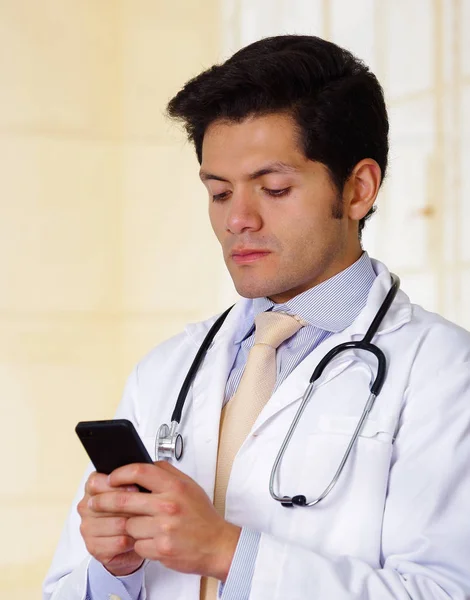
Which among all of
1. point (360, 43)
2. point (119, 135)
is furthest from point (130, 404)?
point (360, 43)

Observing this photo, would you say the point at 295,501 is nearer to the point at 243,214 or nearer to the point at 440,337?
the point at 440,337

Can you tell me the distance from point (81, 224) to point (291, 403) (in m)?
1.54

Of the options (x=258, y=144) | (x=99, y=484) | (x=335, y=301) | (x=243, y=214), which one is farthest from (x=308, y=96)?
(x=99, y=484)

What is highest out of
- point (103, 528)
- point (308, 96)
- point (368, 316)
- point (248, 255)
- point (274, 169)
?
point (308, 96)

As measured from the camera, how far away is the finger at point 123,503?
127 centimetres

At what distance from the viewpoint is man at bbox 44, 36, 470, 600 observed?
128cm

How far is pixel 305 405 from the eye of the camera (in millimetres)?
1474

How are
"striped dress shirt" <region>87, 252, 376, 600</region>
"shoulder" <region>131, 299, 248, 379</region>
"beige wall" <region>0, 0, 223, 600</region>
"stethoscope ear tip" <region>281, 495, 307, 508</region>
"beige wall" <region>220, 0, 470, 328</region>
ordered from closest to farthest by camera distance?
1. "stethoscope ear tip" <region>281, 495, 307, 508</region>
2. "striped dress shirt" <region>87, 252, 376, 600</region>
3. "shoulder" <region>131, 299, 248, 379</region>
4. "beige wall" <region>220, 0, 470, 328</region>
5. "beige wall" <region>0, 0, 223, 600</region>

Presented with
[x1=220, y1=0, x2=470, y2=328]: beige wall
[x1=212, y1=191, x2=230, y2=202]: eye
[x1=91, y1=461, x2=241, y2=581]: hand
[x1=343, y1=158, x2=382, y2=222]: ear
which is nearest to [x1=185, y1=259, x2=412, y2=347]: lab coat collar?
[x1=343, y1=158, x2=382, y2=222]: ear

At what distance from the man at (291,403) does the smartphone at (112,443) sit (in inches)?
0.9

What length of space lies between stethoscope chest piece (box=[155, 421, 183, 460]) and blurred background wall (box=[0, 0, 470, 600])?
53.0 inches

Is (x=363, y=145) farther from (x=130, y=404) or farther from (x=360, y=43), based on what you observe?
(x=360, y=43)

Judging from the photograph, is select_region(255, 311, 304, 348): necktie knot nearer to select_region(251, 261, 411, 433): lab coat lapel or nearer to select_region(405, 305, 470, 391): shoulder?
select_region(251, 261, 411, 433): lab coat lapel

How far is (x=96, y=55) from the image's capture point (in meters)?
2.90
